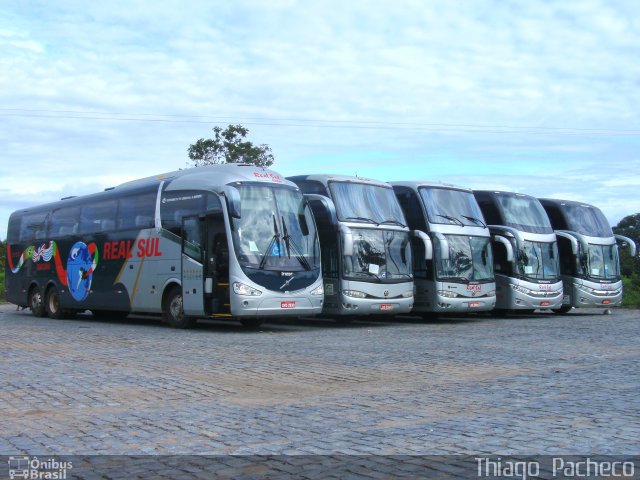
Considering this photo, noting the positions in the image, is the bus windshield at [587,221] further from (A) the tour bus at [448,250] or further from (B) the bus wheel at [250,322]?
(B) the bus wheel at [250,322]

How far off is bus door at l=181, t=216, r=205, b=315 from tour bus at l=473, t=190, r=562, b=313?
10.2 meters

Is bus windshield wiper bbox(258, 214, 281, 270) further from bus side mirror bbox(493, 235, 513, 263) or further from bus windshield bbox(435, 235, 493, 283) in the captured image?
bus side mirror bbox(493, 235, 513, 263)

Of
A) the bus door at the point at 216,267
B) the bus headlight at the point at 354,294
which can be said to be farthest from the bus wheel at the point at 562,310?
the bus door at the point at 216,267

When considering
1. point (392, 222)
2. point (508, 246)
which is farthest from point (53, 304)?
point (508, 246)

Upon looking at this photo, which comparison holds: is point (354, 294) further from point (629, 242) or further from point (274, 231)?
point (629, 242)

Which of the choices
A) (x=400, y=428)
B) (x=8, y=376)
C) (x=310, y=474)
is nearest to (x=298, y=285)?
(x=8, y=376)

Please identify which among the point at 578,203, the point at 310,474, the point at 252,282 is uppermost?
the point at 578,203

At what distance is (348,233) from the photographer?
20.3m

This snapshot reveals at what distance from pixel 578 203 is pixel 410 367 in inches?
750

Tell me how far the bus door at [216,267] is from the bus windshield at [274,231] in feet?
1.27

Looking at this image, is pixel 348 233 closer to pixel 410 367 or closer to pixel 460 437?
pixel 410 367

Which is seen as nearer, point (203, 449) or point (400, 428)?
point (203, 449)

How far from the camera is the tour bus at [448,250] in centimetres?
2270

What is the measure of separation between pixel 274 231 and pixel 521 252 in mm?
9697
